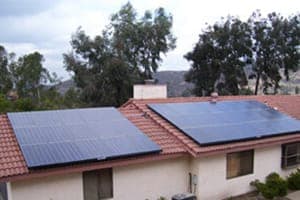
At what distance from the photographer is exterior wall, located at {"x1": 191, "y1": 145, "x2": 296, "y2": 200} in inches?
429

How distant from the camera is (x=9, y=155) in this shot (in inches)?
354

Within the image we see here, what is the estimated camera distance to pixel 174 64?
122 feet

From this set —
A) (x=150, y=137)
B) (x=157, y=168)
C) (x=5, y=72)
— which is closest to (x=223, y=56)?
(x=150, y=137)

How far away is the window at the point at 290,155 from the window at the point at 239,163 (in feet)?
6.40

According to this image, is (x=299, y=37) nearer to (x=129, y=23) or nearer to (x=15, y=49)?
(x=129, y=23)

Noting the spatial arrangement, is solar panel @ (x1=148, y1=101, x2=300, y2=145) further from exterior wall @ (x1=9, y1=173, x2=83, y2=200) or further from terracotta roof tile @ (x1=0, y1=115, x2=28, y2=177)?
terracotta roof tile @ (x1=0, y1=115, x2=28, y2=177)

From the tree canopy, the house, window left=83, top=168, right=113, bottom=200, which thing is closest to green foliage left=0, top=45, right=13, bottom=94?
the tree canopy

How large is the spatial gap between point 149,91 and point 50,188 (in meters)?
8.39

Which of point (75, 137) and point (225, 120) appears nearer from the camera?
point (75, 137)

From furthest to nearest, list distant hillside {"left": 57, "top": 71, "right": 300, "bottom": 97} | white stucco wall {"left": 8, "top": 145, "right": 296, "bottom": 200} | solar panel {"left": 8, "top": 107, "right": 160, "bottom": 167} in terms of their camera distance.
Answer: distant hillside {"left": 57, "top": 71, "right": 300, "bottom": 97}
solar panel {"left": 8, "top": 107, "right": 160, "bottom": 167}
white stucco wall {"left": 8, "top": 145, "right": 296, "bottom": 200}

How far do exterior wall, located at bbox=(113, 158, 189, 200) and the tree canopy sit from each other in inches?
924

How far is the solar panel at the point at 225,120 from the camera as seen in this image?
38.5 ft

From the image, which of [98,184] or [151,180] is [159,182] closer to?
[151,180]

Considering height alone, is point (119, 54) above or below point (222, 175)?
above
